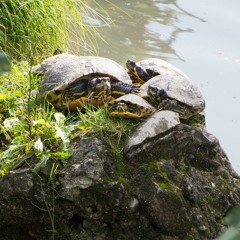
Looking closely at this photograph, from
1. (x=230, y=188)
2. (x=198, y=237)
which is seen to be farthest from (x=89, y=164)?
(x=230, y=188)

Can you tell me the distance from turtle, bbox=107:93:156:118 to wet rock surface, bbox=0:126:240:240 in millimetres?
139

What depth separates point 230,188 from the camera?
235 centimetres

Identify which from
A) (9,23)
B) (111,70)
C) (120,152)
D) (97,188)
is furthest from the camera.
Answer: (9,23)

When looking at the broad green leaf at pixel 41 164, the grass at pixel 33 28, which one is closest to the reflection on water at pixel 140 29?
the grass at pixel 33 28

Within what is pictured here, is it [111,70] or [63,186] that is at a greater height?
[111,70]

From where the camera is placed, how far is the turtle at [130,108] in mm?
2246

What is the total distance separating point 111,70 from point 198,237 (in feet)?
3.08

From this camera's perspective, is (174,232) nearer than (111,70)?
Yes

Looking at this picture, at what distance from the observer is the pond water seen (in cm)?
437

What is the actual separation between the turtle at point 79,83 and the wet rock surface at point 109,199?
339 millimetres

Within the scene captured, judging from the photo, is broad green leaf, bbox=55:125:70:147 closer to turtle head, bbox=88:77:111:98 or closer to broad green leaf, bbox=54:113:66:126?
broad green leaf, bbox=54:113:66:126

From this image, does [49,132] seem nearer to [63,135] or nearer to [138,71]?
[63,135]

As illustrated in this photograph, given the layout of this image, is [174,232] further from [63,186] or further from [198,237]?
[63,186]

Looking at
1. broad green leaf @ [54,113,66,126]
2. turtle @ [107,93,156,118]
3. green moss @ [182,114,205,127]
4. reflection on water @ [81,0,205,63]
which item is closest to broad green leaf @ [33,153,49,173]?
broad green leaf @ [54,113,66,126]
